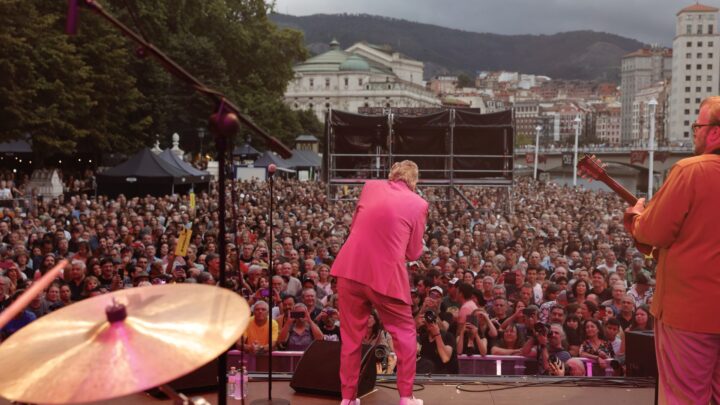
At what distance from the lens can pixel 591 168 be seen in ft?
14.1

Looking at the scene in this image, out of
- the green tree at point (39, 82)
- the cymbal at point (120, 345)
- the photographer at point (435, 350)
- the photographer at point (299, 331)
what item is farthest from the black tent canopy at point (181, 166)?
the cymbal at point (120, 345)

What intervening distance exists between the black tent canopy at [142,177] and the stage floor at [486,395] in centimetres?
1562

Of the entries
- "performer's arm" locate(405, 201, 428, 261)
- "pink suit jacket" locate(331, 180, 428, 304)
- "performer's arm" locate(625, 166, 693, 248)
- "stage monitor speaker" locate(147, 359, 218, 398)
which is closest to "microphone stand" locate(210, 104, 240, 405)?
"pink suit jacket" locate(331, 180, 428, 304)

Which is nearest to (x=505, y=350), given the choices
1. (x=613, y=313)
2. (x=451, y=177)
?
(x=613, y=313)

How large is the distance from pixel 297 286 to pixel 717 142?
570 cm

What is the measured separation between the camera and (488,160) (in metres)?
15.9

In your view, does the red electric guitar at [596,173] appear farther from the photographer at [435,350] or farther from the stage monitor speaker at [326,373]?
the photographer at [435,350]

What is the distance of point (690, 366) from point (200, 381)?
9.35 feet

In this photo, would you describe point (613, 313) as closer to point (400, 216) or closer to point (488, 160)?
point (400, 216)

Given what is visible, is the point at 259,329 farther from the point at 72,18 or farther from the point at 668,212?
the point at 72,18

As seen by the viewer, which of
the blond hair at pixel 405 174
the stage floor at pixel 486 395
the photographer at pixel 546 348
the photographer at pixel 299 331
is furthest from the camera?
the photographer at pixel 299 331

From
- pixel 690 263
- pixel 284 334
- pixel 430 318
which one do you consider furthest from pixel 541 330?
pixel 690 263

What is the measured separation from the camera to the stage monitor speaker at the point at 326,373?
478 cm

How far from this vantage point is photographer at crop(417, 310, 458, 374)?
5.91 metres
